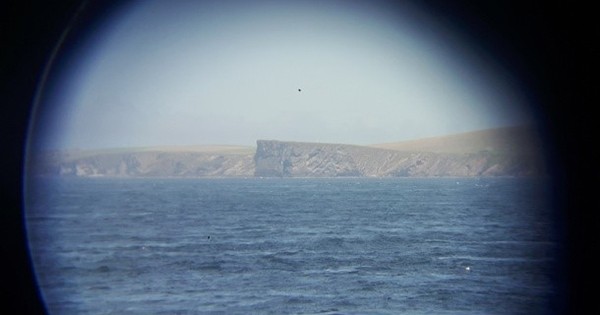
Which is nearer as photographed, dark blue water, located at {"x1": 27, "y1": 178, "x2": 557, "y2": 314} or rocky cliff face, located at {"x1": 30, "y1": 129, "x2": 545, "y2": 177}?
dark blue water, located at {"x1": 27, "y1": 178, "x2": 557, "y2": 314}

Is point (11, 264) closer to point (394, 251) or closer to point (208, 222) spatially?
point (394, 251)

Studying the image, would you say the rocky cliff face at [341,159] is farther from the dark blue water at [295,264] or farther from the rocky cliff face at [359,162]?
the dark blue water at [295,264]

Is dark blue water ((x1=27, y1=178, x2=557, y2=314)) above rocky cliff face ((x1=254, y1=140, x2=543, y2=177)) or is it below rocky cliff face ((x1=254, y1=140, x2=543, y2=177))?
below

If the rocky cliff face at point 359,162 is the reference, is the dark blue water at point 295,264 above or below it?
below

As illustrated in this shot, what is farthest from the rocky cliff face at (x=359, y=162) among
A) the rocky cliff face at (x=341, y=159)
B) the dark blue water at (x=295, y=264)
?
the dark blue water at (x=295, y=264)

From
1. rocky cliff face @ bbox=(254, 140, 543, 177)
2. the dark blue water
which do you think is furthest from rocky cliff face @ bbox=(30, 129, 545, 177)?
the dark blue water

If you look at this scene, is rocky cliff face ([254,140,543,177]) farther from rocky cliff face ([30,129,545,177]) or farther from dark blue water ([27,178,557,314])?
dark blue water ([27,178,557,314])

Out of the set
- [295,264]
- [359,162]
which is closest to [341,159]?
[359,162]
